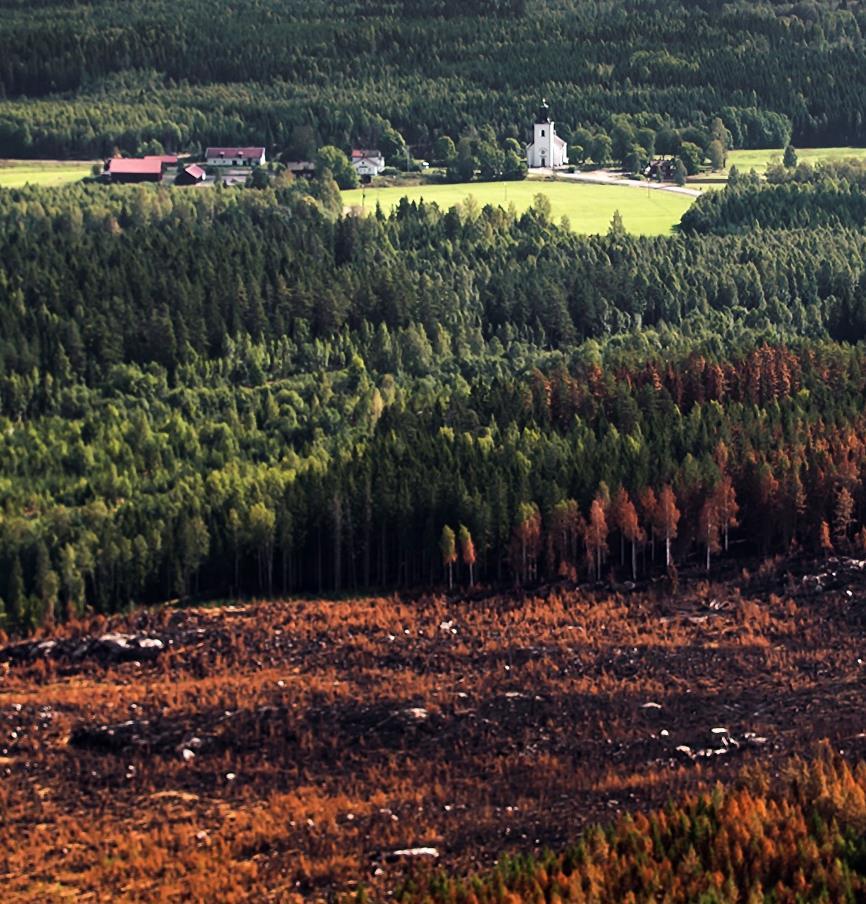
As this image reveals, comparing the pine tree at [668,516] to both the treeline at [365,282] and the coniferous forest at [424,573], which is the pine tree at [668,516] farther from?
the treeline at [365,282]

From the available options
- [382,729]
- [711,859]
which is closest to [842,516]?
[382,729]

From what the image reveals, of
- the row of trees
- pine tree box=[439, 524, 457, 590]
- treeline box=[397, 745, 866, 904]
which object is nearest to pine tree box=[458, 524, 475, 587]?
the row of trees

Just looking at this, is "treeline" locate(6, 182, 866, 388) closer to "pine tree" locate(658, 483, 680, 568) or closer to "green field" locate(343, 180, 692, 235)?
"green field" locate(343, 180, 692, 235)

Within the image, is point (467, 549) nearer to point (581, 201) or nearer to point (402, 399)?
point (402, 399)

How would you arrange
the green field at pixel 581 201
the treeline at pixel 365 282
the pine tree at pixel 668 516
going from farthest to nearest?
the green field at pixel 581 201, the treeline at pixel 365 282, the pine tree at pixel 668 516

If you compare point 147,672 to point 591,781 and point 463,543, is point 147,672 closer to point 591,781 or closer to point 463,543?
point 463,543

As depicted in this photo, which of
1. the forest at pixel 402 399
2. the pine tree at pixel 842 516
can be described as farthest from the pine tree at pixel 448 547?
the pine tree at pixel 842 516

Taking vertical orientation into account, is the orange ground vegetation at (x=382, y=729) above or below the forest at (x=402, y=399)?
below
